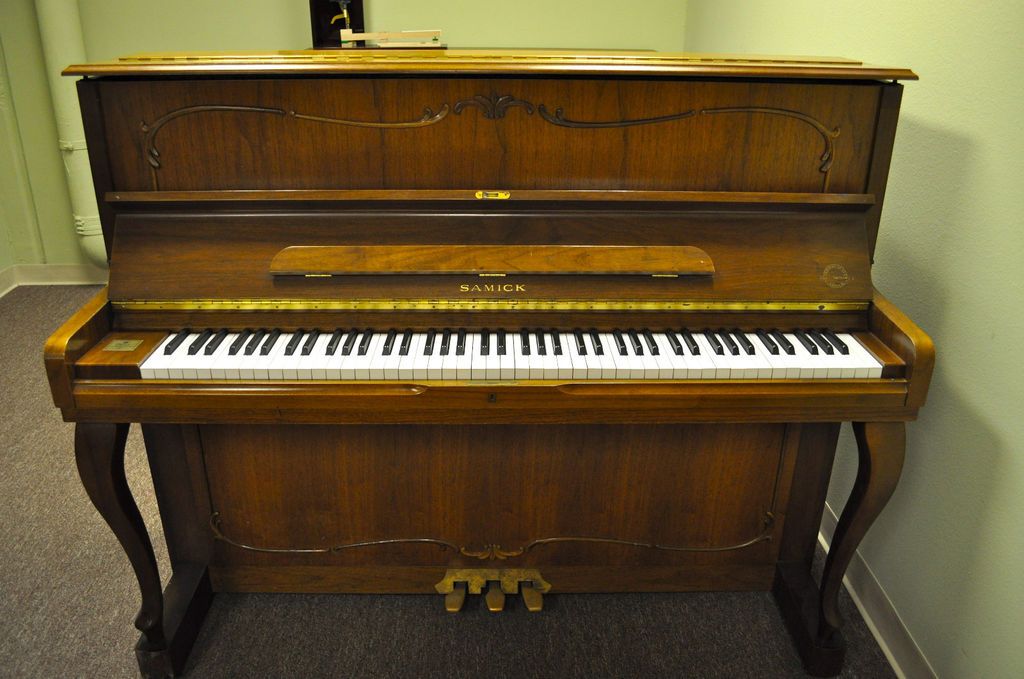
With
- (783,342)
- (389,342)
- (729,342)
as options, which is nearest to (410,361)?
(389,342)

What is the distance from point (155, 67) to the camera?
4.96ft

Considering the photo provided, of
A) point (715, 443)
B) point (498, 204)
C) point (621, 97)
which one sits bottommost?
point (715, 443)

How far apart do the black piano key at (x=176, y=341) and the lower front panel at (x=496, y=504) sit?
0.96 ft

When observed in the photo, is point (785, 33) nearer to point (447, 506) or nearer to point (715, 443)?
point (715, 443)

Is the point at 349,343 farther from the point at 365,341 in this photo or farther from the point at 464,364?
the point at 464,364

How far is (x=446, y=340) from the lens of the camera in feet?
5.25

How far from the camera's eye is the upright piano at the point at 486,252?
59.6 inches

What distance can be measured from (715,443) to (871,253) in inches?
22.1

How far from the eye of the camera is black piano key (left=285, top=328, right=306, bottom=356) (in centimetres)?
Answer: 156

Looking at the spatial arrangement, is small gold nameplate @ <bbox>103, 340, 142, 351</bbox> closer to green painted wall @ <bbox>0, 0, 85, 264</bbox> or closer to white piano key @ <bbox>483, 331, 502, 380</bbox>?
white piano key @ <bbox>483, 331, 502, 380</bbox>

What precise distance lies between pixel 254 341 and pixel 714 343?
0.97m

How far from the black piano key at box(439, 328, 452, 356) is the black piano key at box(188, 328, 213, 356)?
49 cm

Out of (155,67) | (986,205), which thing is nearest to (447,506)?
(155,67)

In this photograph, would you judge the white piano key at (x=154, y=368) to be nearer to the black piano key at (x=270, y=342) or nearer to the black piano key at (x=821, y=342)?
the black piano key at (x=270, y=342)
